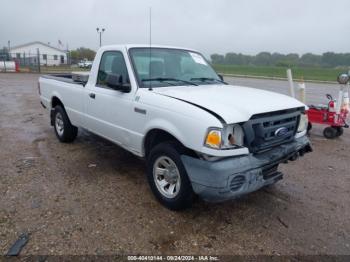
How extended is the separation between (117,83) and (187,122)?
4.26ft

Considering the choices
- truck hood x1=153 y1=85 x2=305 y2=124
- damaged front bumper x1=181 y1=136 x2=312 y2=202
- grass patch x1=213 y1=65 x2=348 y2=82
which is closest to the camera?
damaged front bumper x1=181 y1=136 x2=312 y2=202

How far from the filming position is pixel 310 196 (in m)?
4.05

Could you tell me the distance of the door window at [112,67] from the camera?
4210 mm

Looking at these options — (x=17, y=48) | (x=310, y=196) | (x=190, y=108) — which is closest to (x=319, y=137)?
(x=310, y=196)

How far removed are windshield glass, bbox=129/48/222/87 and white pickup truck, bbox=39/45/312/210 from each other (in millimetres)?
15

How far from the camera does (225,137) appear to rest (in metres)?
3.04

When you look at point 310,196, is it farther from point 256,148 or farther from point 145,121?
point 145,121

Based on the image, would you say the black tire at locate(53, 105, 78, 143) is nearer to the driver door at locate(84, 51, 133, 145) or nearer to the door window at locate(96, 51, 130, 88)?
the driver door at locate(84, 51, 133, 145)

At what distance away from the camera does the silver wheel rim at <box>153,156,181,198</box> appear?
137 inches

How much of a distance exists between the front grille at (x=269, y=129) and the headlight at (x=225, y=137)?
8 cm

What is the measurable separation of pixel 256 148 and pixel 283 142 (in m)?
0.58

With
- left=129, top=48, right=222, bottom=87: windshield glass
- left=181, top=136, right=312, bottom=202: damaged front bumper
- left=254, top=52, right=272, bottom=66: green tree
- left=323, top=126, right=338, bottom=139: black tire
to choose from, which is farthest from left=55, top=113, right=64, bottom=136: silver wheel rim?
left=254, top=52, right=272, bottom=66: green tree

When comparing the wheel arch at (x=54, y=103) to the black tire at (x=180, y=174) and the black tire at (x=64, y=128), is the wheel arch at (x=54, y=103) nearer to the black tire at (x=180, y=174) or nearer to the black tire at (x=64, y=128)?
the black tire at (x=64, y=128)

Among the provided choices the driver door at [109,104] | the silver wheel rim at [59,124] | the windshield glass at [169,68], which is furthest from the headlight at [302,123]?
the silver wheel rim at [59,124]
